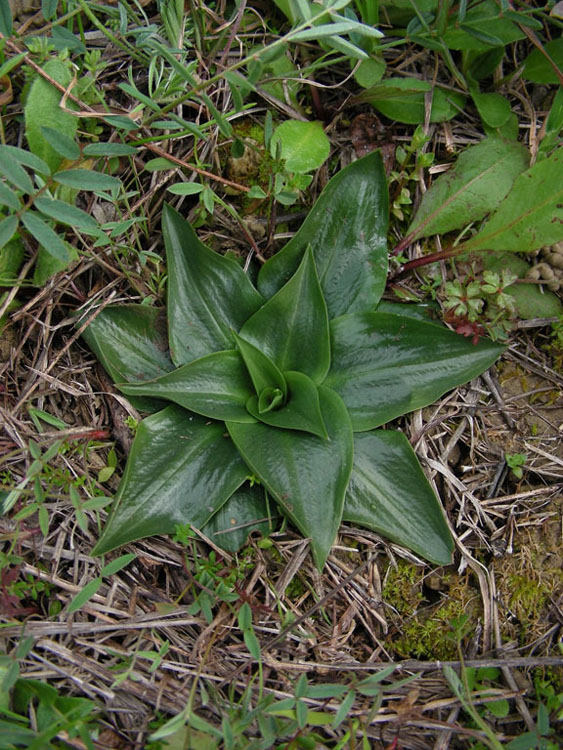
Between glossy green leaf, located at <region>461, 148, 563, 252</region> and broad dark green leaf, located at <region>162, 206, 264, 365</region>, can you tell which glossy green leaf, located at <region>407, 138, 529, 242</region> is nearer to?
glossy green leaf, located at <region>461, 148, 563, 252</region>

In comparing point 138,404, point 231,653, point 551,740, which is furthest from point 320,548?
point 551,740

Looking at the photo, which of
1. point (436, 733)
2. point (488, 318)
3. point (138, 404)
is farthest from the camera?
point (488, 318)

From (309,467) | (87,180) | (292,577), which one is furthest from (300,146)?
(292,577)

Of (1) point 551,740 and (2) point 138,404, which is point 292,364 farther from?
(1) point 551,740

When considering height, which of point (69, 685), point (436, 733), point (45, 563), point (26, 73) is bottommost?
point (436, 733)

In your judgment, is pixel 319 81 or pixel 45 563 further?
pixel 319 81

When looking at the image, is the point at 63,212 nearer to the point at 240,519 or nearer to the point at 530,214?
the point at 240,519

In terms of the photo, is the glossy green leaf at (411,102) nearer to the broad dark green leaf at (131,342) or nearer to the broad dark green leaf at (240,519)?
the broad dark green leaf at (131,342)
